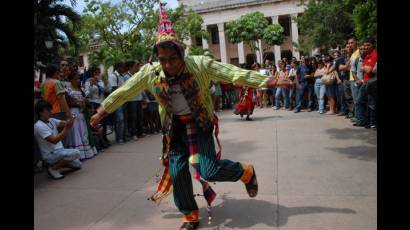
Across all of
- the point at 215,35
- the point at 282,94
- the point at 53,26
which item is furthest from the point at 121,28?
the point at 215,35

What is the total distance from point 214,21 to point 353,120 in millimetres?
39818

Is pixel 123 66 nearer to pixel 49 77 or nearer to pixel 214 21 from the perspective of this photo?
pixel 49 77

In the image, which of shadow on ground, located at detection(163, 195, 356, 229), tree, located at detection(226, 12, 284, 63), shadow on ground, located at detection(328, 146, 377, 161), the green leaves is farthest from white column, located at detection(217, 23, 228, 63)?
shadow on ground, located at detection(163, 195, 356, 229)

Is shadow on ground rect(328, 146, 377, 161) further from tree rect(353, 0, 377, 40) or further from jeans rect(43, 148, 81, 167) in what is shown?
jeans rect(43, 148, 81, 167)

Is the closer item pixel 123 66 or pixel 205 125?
pixel 205 125

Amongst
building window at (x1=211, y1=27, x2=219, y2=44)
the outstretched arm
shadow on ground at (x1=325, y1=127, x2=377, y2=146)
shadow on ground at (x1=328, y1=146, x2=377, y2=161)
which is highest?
building window at (x1=211, y1=27, x2=219, y2=44)

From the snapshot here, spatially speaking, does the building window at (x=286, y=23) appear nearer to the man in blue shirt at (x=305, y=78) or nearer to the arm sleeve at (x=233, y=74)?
the man in blue shirt at (x=305, y=78)

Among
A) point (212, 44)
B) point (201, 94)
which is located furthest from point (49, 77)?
point (212, 44)

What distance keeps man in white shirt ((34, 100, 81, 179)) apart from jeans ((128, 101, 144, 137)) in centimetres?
294

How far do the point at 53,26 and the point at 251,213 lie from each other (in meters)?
16.2

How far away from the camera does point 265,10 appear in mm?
45000

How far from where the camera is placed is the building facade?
44.8m

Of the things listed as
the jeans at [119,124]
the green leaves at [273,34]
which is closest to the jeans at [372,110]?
the jeans at [119,124]

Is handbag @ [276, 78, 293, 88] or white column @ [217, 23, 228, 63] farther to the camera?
white column @ [217, 23, 228, 63]
